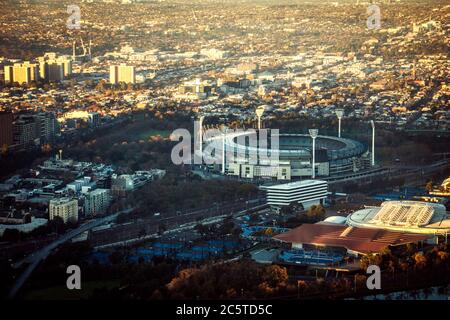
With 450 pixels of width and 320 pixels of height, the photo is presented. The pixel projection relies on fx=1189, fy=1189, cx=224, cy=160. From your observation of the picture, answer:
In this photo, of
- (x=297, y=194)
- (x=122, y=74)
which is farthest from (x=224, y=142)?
(x=122, y=74)

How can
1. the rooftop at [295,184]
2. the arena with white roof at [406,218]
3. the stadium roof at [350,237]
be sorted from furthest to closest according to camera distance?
1. the rooftop at [295,184]
2. the arena with white roof at [406,218]
3. the stadium roof at [350,237]

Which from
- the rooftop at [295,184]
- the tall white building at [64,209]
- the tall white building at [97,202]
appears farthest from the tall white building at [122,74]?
the tall white building at [64,209]

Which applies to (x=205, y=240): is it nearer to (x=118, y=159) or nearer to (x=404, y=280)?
(x=404, y=280)

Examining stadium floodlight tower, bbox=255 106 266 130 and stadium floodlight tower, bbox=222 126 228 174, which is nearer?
stadium floodlight tower, bbox=222 126 228 174

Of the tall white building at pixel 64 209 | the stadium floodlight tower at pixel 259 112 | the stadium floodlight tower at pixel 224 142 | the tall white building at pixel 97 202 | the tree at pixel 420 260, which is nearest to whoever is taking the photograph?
the tree at pixel 420 260

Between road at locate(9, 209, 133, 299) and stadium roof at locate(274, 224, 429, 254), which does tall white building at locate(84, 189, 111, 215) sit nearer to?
road at locate(9, 209, 133, 299)

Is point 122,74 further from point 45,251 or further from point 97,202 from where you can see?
point 45,251

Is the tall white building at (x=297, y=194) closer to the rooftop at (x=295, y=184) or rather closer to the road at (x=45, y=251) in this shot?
the rooftop at (x=295, y=184)

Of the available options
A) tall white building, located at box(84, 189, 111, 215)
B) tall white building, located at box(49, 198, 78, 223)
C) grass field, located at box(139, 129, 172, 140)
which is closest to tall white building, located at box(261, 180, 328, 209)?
tall white building, located at box(84, 189, 111, 215)
